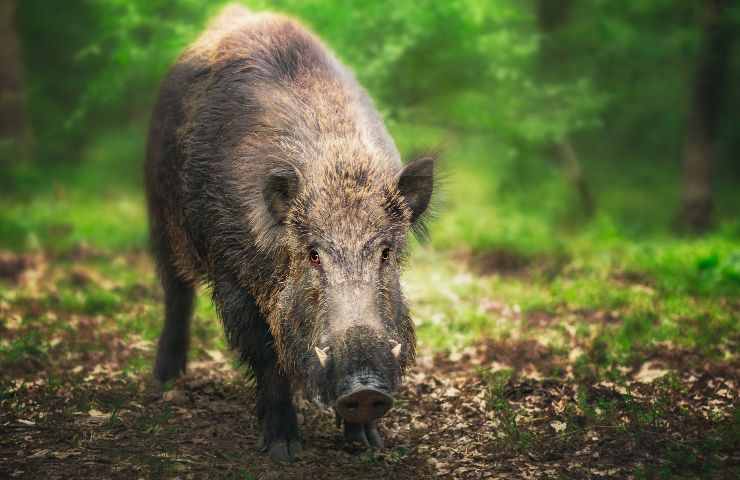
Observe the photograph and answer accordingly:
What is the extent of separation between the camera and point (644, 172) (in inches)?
618

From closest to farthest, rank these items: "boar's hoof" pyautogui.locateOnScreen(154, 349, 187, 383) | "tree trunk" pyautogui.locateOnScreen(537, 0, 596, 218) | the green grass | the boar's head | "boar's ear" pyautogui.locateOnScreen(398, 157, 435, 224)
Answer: the boar's head
"boar's ear" pyautogui.locateOnScreen(398, 157, 435, 224)
"boar's hoof" pyautogui.locateOnScreen(154, 349, 187, 383)
the green grass
"tree trunk" pyautogui.locateOnScreen(537, 0, 596, 218)

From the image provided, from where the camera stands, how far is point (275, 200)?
464 cm

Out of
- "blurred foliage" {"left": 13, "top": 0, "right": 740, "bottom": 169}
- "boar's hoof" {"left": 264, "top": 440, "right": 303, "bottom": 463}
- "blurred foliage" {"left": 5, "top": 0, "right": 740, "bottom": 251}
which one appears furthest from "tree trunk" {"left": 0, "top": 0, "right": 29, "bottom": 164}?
"boar's hoof" {"left": 264, "top": 440, "right": 303, "bottom": 463}

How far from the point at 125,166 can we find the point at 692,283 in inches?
413

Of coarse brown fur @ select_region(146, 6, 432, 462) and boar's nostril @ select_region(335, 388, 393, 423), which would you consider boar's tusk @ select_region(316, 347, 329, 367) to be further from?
boar's nostril @ select_region(335, 388, 393, 423)

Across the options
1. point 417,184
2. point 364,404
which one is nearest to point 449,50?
point 417,184

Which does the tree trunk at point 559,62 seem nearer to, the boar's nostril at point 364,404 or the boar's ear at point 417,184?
the boar's ear at point 417,184

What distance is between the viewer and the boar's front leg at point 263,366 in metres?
4.91

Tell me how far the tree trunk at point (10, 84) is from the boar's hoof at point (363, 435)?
31.0 ft

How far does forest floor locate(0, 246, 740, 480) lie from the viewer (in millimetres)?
4613

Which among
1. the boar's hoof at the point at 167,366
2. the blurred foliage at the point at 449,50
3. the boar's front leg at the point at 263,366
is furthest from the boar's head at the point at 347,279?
the blurred foliage at the point at 449,50

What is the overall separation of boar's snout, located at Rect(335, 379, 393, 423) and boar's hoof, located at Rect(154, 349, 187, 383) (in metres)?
2.65

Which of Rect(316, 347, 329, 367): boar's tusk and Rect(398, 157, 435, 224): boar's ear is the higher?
Rect(398, 157, 435, 224): boar's ear

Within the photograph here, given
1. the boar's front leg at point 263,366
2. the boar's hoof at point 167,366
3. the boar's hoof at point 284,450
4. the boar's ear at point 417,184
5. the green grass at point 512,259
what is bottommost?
the boar's hoof at point 284,450
